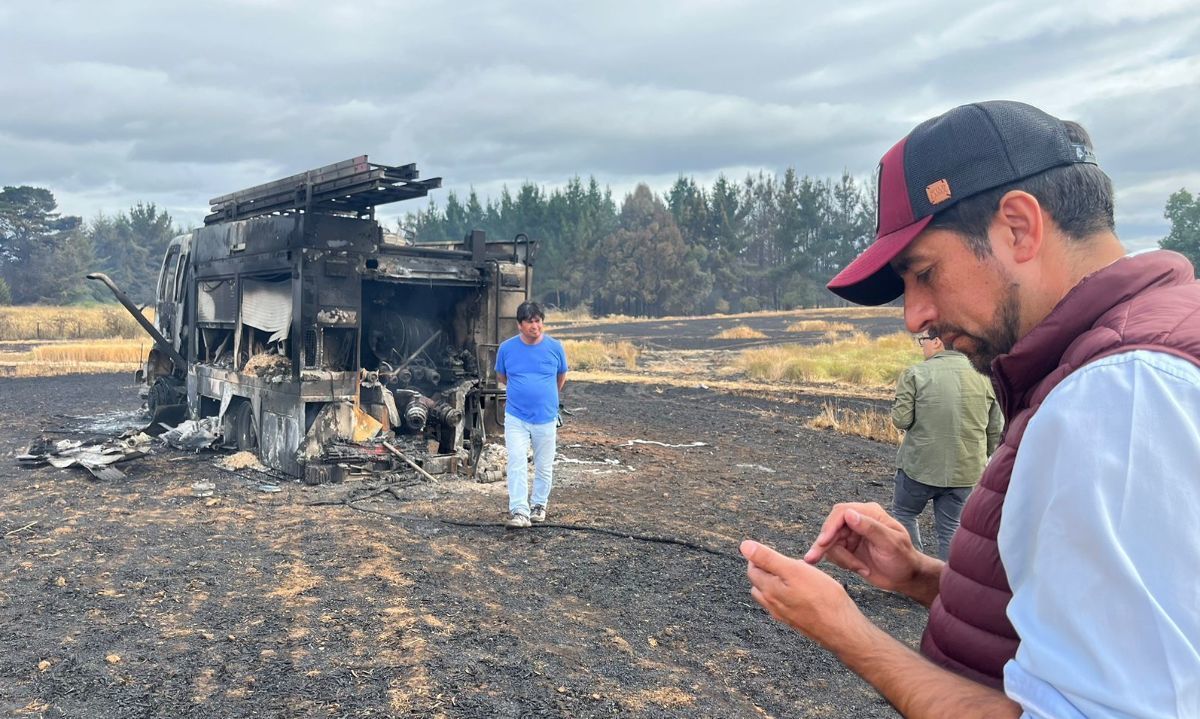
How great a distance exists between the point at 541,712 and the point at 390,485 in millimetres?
5676

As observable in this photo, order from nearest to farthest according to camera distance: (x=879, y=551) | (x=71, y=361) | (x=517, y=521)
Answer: (x=879, y=551)
(x=517, y=521)
(x=71, y=361)

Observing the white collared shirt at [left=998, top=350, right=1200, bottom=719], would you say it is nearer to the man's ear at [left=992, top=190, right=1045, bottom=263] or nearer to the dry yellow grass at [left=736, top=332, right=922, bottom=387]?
the man's ear at [left=992, top=190, right=1045, bottom=263]

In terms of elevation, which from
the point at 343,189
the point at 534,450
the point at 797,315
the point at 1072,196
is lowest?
the point at 534,450

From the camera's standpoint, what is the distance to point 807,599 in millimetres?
1481

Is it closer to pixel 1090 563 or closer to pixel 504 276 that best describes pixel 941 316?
pixel 1090 563

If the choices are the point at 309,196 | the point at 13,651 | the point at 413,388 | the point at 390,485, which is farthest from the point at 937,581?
the point at 413,388

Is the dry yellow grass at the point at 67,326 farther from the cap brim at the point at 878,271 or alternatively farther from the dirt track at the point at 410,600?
the cap brim at the point at 878,271

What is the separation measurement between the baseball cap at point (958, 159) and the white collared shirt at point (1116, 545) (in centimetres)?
47

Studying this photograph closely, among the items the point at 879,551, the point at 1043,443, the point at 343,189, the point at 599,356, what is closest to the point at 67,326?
the point at 599,356

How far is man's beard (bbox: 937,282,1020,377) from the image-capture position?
1454 mm

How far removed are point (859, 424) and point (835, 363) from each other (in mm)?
9606

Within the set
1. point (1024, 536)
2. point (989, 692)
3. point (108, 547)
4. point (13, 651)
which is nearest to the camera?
point (1024, 536)

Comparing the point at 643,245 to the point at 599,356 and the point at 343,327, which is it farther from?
the point at 343,327

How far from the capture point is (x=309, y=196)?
934 centimetres
